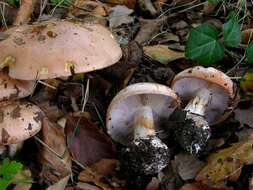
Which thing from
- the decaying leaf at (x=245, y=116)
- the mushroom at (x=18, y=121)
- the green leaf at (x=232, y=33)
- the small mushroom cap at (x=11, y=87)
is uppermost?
the green leaf at (x=232, y=33)

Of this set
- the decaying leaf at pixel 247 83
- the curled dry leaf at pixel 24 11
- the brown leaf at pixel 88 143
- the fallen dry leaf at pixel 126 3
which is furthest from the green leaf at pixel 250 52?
the curled dry leaf at pixel 24 11

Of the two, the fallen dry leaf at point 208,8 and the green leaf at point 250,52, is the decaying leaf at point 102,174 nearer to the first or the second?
the green leaf at point 250,52

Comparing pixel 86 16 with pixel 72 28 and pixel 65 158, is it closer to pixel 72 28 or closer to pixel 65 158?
pixel 72 28

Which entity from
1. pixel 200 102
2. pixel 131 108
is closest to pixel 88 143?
pixel 131 108

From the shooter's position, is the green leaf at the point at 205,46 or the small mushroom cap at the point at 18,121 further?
the green leaf at the point at 205,46

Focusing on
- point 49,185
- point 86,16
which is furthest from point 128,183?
point 86,16

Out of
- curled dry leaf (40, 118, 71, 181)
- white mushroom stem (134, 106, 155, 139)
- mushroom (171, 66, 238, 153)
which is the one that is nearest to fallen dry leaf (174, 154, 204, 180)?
mushroom (171, 66, 238, 153)

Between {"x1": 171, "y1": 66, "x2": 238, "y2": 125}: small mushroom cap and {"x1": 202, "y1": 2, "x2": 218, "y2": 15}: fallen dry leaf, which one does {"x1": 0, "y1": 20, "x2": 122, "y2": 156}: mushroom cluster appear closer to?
{"x1": 171, "y1": 66, "x2": 238, "y2": 125}: small mushroom cap
